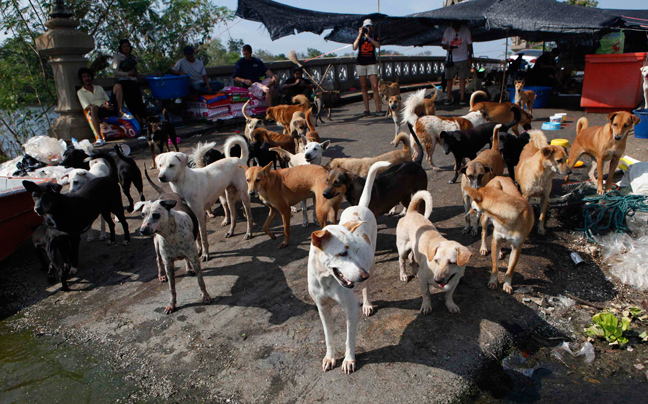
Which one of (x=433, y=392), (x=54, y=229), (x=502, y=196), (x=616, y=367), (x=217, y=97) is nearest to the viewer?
(x=433, y=392)

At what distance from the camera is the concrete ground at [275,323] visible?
3.08 meters

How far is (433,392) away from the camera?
114 inches

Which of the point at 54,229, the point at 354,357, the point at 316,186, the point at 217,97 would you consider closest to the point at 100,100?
the point at 217,97

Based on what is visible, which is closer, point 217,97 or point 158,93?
point 158,93

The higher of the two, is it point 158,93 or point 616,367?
point 158,93

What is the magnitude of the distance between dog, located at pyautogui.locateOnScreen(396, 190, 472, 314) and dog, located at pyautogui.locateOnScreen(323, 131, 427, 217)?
56 cm

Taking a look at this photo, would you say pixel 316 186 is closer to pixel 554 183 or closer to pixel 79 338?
pixel 79 338

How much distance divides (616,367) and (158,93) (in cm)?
1183

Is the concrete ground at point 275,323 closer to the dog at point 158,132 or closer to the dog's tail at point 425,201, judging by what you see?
the dog's tail at point 425,201

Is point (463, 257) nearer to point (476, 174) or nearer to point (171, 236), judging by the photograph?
point (476, 174)

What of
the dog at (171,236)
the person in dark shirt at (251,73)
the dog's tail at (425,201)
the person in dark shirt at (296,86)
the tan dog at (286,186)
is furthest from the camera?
the person in dark shirt at (296,86)

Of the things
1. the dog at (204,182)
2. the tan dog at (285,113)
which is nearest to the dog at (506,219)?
the dog at (204,182)

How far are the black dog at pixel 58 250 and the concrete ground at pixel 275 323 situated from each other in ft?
0.56

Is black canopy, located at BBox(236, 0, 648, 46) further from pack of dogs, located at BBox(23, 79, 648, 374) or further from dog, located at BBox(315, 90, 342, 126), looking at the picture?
pack of dogs, located at BBox(23, 79, 648, 374)
